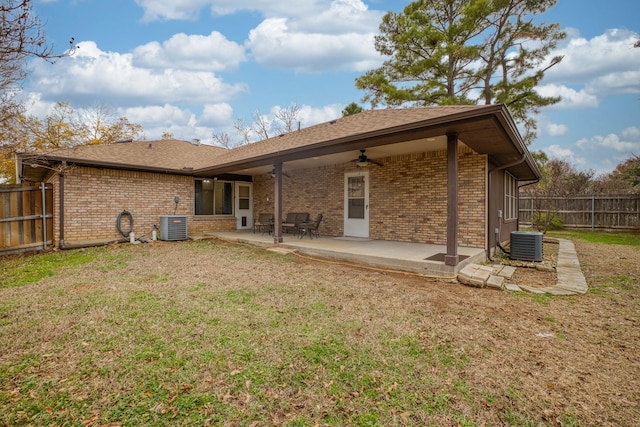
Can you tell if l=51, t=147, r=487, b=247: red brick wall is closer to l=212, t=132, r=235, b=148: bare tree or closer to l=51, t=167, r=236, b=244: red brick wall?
l=51, t=167, r=236, b=244: red brick wall

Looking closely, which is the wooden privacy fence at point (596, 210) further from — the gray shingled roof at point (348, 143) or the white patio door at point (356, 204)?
the white patio door at point (356, 204)

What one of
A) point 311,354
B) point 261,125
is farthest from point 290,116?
point 311,354

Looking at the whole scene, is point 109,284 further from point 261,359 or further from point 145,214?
point 145,214

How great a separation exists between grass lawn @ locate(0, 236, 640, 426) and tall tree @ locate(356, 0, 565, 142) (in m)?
11.7

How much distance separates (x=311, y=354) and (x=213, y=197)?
10.3m

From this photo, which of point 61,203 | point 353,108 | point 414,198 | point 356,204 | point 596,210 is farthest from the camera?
point 353,108

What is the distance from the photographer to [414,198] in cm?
818

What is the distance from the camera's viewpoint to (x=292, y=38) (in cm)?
1645

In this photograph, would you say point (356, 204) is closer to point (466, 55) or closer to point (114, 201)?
point (114, 201)

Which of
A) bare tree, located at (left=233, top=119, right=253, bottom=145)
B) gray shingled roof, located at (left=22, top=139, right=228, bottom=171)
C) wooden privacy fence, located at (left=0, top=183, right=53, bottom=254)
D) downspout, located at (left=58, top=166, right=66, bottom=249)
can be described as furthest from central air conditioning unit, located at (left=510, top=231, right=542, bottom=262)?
bare tree, located at (left=233, top=119, right=253, bottom=145)

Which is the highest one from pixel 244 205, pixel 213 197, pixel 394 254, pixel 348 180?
pixel 348 180

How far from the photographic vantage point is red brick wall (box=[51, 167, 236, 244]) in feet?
28.1

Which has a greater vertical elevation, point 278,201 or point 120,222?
point 278,201

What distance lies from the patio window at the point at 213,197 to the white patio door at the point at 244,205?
301 mm
